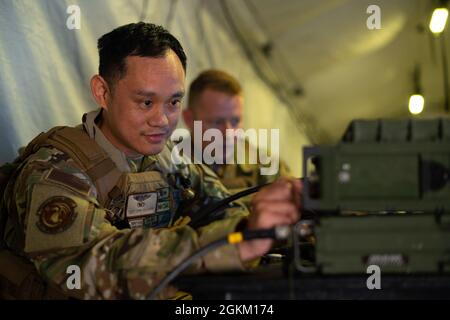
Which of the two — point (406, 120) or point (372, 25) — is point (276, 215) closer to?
point (406, 120)

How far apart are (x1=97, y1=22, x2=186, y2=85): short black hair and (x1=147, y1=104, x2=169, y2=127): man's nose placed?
0.15 meters

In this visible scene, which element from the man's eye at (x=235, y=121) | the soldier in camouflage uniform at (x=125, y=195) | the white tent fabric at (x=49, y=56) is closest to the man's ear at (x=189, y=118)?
the man's eye at (x=235, y=121)

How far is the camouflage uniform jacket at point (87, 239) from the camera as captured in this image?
4.17ft

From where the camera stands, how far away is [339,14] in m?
4.64

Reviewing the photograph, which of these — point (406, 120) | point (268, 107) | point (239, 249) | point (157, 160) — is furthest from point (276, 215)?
point (268, 107)

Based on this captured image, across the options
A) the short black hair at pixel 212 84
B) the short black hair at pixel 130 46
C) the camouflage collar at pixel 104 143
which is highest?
the short black hair at pixel 212 84

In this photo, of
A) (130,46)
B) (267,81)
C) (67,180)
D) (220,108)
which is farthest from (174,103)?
(267,81)

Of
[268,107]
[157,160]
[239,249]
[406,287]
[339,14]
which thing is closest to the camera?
[406,287]

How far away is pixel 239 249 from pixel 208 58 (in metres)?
2.94

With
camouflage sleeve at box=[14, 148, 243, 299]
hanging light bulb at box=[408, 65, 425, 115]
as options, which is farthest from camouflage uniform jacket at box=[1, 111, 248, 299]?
hanging light bulb at box=[408, 65, 425, 115]

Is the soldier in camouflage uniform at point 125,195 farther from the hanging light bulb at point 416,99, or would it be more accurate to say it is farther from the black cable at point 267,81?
the hanging light bulb at point 416,99

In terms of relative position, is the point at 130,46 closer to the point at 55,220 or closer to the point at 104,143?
the point at 104,143

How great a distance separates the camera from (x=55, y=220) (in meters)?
1.38

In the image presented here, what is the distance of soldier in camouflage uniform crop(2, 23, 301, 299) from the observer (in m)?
1.28
